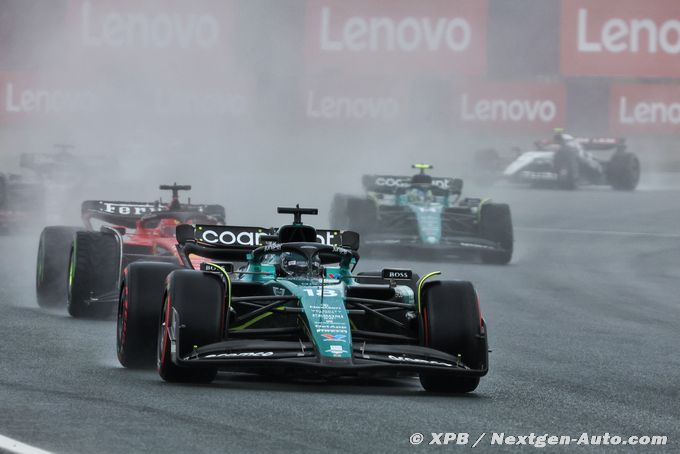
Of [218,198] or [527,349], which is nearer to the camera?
[527,349]

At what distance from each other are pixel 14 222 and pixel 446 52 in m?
18.3

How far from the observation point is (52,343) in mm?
12844

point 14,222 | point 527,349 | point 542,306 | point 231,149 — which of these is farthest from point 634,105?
point 527,349

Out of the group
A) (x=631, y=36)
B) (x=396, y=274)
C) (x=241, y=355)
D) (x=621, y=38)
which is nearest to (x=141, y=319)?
(x=241, y=355)

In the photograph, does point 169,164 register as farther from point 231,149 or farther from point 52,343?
point 52,343

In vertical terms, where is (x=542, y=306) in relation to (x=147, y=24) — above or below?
below

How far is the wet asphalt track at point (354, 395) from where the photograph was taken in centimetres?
802

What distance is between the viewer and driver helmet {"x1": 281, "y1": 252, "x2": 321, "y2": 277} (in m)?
11.4

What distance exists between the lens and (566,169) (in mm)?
41281

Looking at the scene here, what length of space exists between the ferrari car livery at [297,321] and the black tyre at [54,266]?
15.2 ft

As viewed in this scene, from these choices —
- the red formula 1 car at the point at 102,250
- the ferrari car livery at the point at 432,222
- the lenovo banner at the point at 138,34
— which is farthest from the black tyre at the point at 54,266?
the lenovo banner at the point at 138,34

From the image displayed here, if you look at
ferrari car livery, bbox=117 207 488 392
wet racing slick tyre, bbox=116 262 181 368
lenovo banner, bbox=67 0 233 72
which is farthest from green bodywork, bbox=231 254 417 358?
lenovo banner, bbox=67 0 233 72

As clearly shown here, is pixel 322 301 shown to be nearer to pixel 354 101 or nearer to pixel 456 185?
pixel 456 185

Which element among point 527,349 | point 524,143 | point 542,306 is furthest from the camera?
point 524,143
